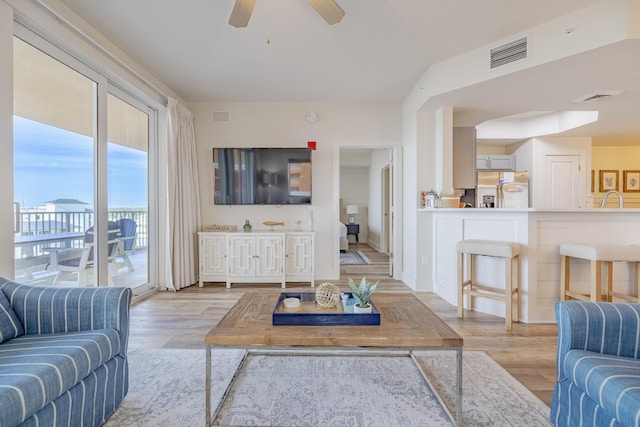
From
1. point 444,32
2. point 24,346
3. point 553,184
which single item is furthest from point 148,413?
point 553,184

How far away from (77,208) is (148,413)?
200cm

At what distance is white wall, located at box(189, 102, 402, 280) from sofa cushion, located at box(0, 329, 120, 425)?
3.07 meters

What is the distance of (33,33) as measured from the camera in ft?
7.16

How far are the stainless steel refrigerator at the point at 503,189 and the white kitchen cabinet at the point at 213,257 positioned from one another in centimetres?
457

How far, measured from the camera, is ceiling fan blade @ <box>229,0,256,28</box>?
76.5 inches

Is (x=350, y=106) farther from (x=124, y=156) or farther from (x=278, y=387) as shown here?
(x=278, y=387)

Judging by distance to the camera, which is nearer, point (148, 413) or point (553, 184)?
point (148, 413)

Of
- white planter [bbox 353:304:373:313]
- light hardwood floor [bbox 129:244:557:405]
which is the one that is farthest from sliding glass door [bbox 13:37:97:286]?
white planter [bbox 353:304:373:313]

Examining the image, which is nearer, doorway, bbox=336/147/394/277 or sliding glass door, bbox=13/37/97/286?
sliding glass door, bbox=13/37/97/286

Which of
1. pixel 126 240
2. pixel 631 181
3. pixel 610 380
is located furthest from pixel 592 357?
pixel 631 181

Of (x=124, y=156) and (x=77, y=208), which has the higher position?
(x=124, y=156)

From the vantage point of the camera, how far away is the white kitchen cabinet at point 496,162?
5773 mm

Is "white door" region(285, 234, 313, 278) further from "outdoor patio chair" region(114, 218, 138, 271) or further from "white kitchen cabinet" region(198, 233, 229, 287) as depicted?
"outdoor patio chair" region(114, 218, 138, 271)

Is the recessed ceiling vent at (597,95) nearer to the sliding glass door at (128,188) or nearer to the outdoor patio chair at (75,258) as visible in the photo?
the sliding glass door at (128,188)
